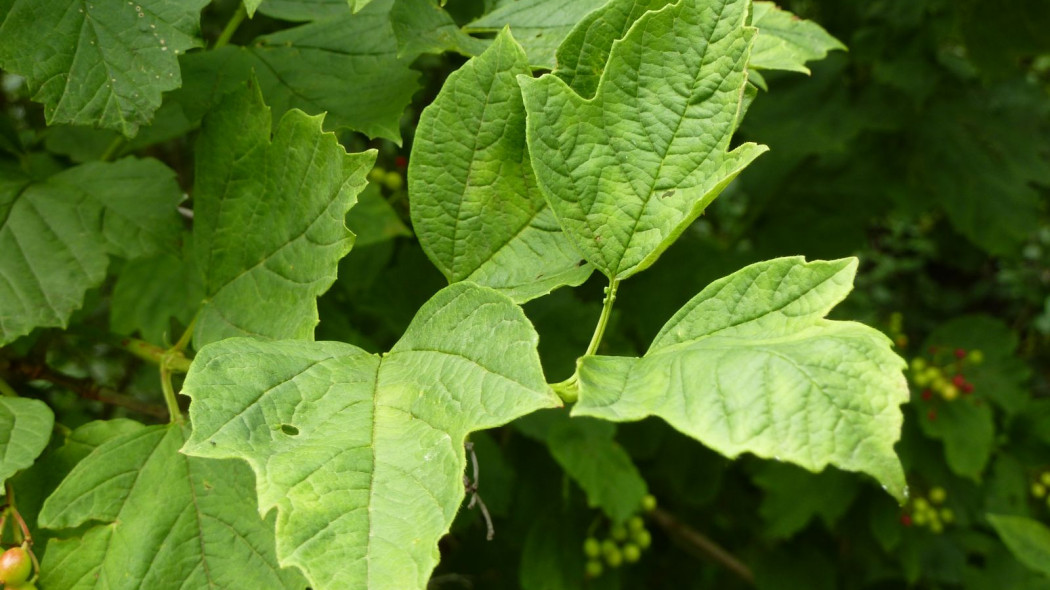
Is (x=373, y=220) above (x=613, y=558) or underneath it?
above

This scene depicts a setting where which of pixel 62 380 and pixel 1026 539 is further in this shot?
pixel 1026 539

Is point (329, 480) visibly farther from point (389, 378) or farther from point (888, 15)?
point (888, 15)

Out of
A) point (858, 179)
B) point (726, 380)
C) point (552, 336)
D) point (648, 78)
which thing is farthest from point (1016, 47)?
point (726, 380)

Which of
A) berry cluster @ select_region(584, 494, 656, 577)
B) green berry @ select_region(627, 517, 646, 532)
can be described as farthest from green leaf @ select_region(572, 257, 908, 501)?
green berry @ select_region(627, 517, 646, 532)

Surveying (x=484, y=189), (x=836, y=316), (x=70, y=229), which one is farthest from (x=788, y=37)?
(x=836, y=316)

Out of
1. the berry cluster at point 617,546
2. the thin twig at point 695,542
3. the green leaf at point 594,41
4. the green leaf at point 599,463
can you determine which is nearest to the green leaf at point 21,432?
the green leaf at point 594,41

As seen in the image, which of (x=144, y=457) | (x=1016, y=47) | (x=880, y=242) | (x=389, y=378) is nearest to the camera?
(x=389, y=378)

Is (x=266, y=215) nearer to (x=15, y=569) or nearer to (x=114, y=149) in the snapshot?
(x=15, y=569)
